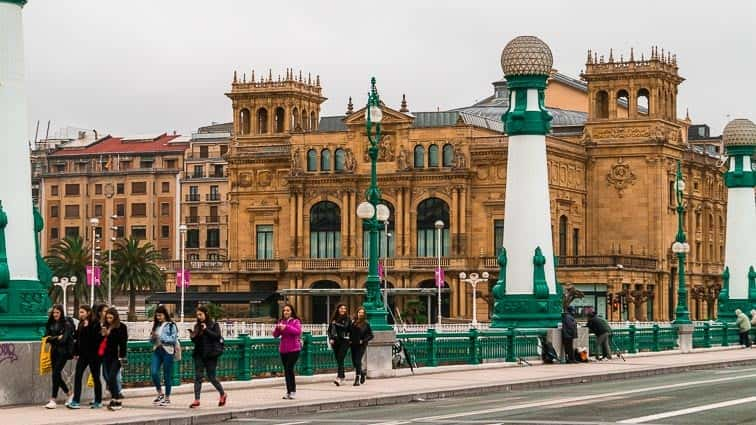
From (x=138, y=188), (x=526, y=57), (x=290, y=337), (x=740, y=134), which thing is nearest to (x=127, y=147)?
(x=138, y=188)

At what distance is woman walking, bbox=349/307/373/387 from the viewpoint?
116ft

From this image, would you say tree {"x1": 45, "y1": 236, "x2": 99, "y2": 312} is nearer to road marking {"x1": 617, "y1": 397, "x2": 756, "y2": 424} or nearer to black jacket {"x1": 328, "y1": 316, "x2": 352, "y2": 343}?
black jacket {"x1": 328, "y1": 316, "x2": 352, "y2": 343}

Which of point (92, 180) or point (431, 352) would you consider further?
point (92, 180)

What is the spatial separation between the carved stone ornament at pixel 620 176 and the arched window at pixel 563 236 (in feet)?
16.4

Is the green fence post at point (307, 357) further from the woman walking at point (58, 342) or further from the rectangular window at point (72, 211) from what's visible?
the rectangular window at point (72, 211)

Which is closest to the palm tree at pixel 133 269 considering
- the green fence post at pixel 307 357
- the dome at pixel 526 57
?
the dome at pixel 526 57

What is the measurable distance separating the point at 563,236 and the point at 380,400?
84.6 metres

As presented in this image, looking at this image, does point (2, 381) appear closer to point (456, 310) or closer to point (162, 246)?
point (456, 310)

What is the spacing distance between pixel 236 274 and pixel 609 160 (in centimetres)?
2707

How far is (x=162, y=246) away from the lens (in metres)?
152

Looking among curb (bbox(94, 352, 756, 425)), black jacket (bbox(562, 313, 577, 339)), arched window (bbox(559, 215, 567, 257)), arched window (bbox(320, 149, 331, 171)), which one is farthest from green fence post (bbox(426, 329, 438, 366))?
arched window (bbox(320, 149, 331, 171))

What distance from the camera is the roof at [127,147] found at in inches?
6127

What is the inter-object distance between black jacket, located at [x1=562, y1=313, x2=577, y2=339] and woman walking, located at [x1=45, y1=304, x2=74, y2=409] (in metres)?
18.8

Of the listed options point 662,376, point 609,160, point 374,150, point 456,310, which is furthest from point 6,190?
point 609,160
